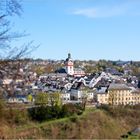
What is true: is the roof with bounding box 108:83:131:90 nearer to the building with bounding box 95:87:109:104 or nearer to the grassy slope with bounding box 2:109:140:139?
the building with bounding box 95:87:109:104

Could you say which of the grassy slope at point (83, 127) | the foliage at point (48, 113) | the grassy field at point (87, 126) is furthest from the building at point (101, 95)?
the foliage at point (48, 113)

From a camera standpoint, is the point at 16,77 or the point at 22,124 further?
the point at 22,124

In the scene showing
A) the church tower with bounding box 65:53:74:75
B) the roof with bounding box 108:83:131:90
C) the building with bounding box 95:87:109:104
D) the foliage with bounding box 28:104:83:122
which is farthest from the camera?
the church tower with bounding box 65:53:74:75

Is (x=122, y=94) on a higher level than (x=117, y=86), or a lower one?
lower

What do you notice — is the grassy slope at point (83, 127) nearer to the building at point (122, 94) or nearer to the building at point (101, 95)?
the building at point (122, 94)

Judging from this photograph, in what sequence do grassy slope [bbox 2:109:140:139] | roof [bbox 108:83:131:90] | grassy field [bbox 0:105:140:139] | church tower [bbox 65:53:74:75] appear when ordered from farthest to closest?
church tower [bbox 65:53:74:75] < roof [bbox 108:83:131:90] < grassy slope [bbox 2:109:140:139] < grassy field [bbox 0:105:140:139]

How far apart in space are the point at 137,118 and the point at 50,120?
247 inches

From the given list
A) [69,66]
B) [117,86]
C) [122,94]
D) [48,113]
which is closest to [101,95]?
[117,86]

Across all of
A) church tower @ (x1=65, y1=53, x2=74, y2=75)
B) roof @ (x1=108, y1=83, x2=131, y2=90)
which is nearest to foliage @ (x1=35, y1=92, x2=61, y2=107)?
roof @ (x1=108, y1=83, x2=131, y2=90)

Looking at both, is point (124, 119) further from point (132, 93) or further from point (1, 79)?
point (1, 79)

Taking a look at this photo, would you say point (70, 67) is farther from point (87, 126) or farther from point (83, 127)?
point (83, 127)

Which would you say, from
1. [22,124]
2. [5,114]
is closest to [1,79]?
[5,114]

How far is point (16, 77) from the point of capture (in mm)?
4305

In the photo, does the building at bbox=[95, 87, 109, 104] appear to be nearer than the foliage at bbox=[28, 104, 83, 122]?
No
